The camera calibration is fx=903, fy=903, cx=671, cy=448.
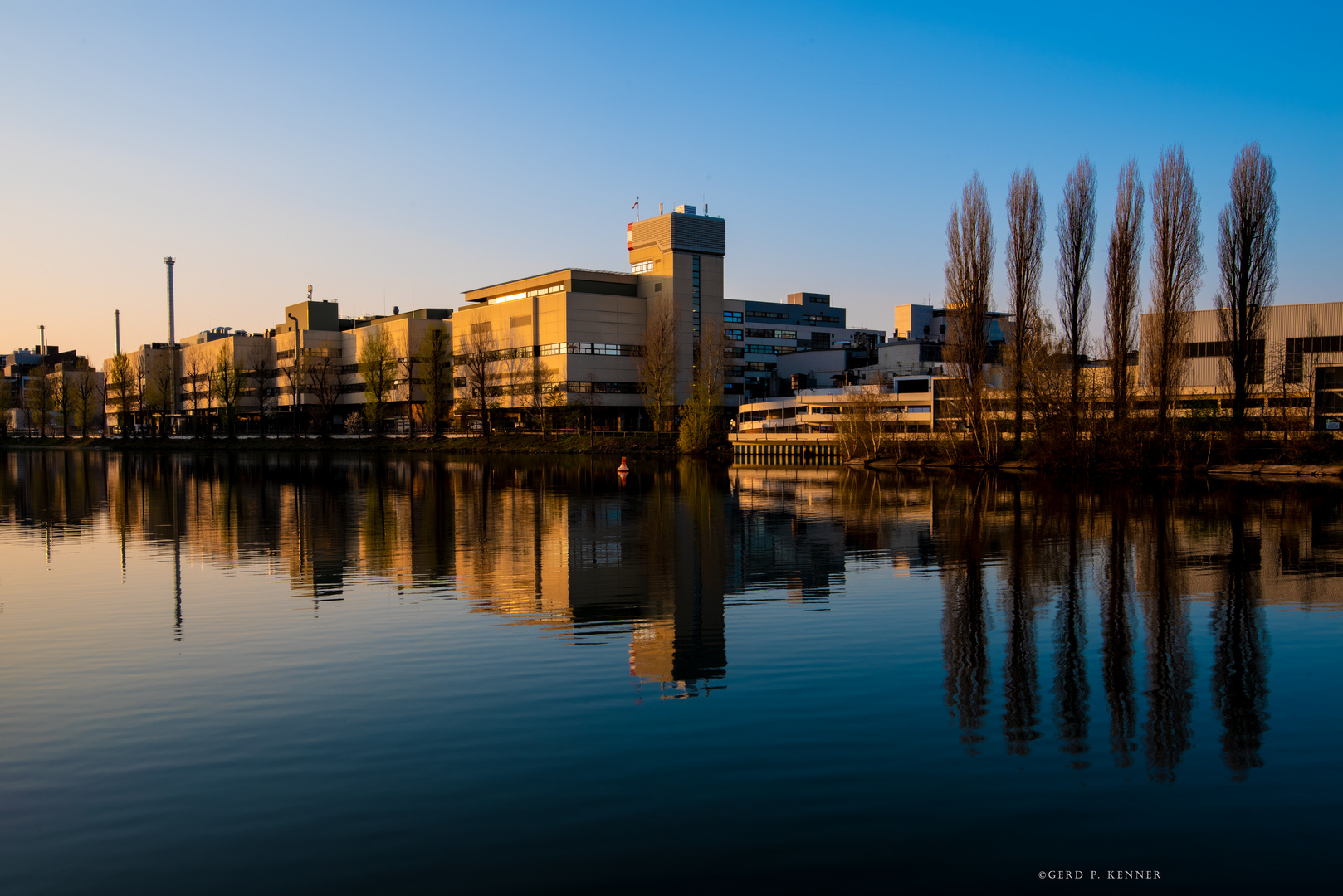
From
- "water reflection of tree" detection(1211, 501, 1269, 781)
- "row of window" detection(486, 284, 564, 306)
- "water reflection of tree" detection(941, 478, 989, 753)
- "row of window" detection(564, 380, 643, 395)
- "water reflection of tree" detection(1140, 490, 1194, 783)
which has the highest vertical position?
"row of window" detection(486, 284, 564, 306)

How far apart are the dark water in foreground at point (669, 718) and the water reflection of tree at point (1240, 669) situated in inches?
2.6

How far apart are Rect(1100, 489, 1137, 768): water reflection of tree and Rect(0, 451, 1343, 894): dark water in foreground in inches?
2.7

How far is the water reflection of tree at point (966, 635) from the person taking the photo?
10602mm

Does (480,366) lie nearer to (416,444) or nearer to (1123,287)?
(416,444)

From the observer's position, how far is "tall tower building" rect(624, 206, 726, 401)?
389ft

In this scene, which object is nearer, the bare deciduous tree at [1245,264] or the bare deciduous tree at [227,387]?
the bare deciduous tree at [1245,264]

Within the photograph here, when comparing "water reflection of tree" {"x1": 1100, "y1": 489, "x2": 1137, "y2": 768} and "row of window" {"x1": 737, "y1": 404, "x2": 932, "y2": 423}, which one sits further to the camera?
"row of window" {"x1": 737, "y1": 404, "x2": 932, "y2": 423}

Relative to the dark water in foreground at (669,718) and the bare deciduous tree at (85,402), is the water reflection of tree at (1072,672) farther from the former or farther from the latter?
the bare deciduous tree at (85,402)

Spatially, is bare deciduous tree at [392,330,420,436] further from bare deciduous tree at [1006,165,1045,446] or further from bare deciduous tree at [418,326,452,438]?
bare deciduous tree at [1006,165,1045,446]

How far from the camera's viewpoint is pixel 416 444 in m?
110

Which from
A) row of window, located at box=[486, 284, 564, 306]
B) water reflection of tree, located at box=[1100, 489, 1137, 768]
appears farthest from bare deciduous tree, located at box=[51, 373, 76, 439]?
water reflection of tree, located at box=[1100, 489, 1137, 768]

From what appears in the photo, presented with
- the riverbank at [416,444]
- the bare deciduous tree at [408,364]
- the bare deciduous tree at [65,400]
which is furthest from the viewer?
the bare deciduous tree at [65,400]

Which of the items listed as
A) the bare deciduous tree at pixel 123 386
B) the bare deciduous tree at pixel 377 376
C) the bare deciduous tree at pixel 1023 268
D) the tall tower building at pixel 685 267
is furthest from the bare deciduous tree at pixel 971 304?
the bare deciduous tree at pixel 123 386

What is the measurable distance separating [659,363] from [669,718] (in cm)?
9346
